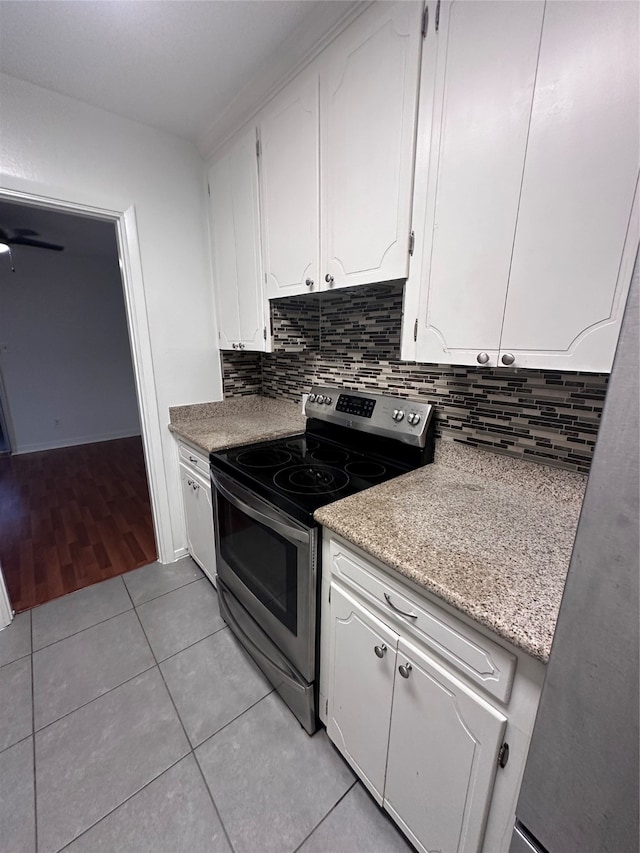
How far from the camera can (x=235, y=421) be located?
2.09 m

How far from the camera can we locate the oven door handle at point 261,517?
104 cm

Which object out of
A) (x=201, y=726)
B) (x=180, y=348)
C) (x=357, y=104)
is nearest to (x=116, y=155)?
(x=180, y=348)

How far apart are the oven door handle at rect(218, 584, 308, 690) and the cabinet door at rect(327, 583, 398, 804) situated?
0.16 meters

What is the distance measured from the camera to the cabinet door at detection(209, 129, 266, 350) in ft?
5.30

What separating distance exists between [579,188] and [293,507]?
1.05 meters

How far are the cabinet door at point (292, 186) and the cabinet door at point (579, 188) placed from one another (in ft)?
2.48

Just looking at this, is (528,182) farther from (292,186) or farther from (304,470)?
(304,470)

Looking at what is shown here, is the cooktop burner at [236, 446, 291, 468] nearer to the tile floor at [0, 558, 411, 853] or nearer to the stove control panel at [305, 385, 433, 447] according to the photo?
the stove control panel at [305, 385, 433, 447]

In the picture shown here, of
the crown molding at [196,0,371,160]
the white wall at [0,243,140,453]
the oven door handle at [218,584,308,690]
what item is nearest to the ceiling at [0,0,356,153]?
the crown molding at [196,0,371,160]

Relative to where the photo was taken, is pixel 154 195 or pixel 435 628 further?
pixel 154 195

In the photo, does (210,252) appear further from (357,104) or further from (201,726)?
(201,726)

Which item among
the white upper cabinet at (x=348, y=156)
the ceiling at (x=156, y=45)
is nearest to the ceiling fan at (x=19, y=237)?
the ceiling at (x=156, y=45)

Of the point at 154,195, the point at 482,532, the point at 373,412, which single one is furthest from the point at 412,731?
the point at 154,195

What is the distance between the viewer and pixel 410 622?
0.79 m
